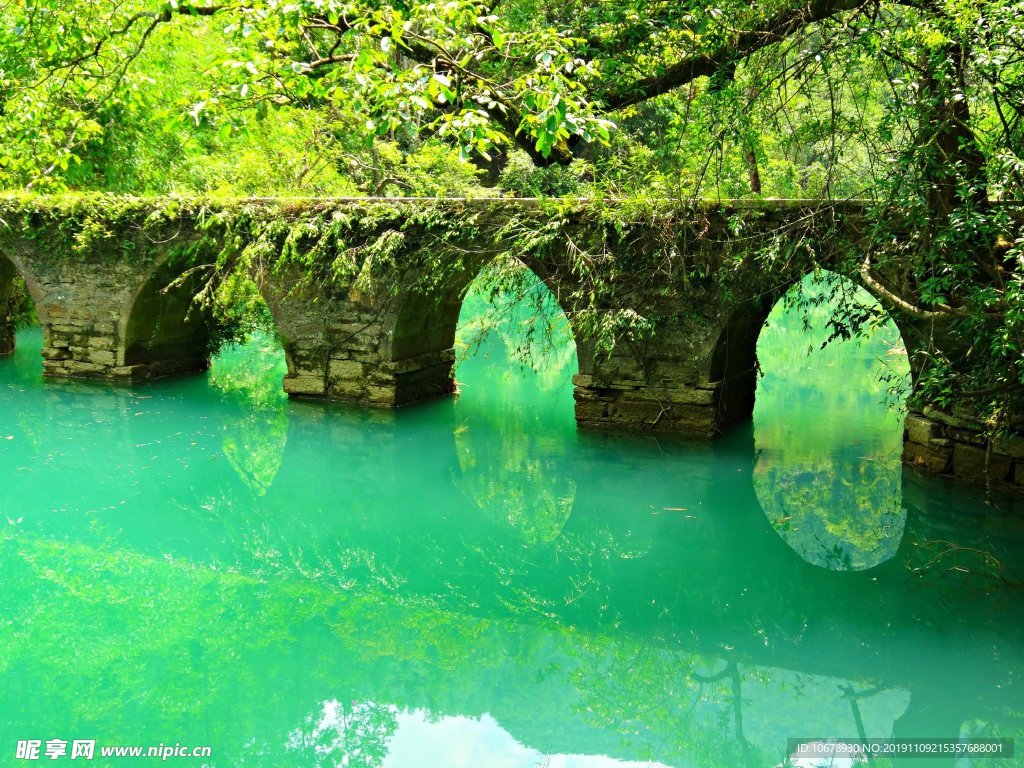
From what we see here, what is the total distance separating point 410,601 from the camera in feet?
17.3

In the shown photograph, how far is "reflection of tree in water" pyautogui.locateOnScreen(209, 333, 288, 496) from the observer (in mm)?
8047

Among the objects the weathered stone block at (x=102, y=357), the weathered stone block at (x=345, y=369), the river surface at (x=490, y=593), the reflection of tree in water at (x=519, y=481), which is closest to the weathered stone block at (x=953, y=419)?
the river surface at (x=490, y=593)

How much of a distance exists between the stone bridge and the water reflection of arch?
0.14 metres

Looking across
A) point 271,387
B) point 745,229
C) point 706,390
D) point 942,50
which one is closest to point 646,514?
point 706,390

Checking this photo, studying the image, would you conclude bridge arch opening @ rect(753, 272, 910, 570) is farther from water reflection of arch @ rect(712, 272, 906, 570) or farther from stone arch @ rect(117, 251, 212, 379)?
stone arch @ rect(117, 251, 212, 379)

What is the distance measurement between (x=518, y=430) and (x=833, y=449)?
9.97 ft

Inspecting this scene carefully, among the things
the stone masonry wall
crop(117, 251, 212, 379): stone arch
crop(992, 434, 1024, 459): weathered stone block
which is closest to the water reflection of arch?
the stone masonry wall

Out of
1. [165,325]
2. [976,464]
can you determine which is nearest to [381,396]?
[165,325]

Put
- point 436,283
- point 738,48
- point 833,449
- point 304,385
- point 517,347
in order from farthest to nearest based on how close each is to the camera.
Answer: point 517,347 < point 304,385 < point 436,283 < point 833,449 < point 738,48

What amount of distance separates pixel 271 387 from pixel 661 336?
527cm

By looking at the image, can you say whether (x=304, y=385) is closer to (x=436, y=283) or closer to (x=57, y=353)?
(x=436, y=283)

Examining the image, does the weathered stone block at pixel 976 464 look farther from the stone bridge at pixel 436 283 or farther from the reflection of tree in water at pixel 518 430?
the reflection of tree in water at pixel 518 430

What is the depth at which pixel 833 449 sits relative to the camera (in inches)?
334

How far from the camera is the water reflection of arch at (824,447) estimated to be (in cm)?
639
